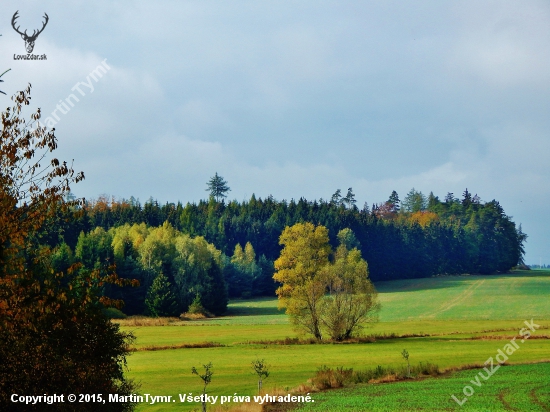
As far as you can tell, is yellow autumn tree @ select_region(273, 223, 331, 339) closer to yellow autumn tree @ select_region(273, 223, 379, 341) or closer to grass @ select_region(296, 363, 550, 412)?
yellow autumn tree @ select_region(273, 223, 379, 341)

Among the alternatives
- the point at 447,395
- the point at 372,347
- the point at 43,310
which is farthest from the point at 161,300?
the point at 43,310

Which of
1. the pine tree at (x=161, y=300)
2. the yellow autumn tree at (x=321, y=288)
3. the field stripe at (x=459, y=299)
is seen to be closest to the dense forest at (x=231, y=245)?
the pine tree at (x=161, y=300)

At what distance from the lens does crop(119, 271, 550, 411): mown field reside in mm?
35188

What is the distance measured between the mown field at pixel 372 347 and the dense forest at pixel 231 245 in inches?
479

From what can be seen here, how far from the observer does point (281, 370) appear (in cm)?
4353

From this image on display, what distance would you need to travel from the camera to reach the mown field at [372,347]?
35188 mm

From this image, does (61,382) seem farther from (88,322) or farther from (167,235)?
(167,235)

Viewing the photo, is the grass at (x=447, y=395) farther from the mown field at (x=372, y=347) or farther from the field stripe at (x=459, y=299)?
the field stripe at (x=459, y=299)

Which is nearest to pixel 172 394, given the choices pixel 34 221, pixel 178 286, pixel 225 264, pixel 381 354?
pixel 34 221

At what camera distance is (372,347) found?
196ft

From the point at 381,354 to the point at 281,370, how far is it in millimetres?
12617

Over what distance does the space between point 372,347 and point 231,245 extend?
113m

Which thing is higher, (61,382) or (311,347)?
(61,382)

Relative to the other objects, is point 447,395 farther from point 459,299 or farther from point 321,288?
point 459,299
